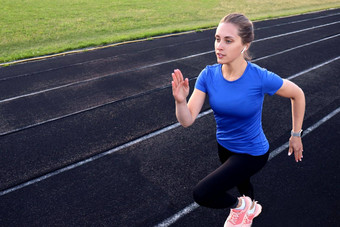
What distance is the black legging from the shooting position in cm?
261

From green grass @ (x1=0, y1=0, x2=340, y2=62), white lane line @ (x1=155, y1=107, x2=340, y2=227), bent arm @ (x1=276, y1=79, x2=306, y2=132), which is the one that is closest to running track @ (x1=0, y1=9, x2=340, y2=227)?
white lane line @ (x1=155, y1=107, x2=340, y2=227)

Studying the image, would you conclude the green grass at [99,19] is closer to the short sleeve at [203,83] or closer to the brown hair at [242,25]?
the short sleeve at [203,83]

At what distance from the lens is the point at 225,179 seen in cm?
264

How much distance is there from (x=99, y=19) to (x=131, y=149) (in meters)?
14.1

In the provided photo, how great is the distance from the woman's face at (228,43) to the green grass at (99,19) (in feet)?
32.4

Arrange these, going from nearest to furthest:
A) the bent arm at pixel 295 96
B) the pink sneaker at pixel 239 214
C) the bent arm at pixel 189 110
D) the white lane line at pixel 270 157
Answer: the bent arm at pixel 189 110 < the bent arm at pixel 295 96 < the pink sneaker at pixel 239 214 < the white lane line at pixel 270 157

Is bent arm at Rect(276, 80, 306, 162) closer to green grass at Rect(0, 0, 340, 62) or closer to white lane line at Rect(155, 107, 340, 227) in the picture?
white lane line at Rect(155, 107, 340, 227)

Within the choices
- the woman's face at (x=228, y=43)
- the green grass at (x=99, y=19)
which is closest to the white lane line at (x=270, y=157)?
the woman's face at (x=228, y=43)

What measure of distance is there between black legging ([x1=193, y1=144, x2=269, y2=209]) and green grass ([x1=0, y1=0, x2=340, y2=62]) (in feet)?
32.7

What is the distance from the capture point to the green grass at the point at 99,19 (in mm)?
12797

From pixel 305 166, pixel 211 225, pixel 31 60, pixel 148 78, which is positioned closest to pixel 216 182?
pixel 211 225

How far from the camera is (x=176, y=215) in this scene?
371 cm

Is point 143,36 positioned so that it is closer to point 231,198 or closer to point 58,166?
point 58,166

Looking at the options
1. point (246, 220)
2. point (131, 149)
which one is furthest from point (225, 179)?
point (131, 149)
